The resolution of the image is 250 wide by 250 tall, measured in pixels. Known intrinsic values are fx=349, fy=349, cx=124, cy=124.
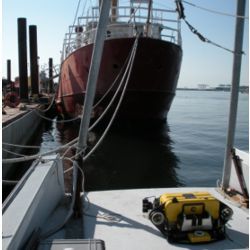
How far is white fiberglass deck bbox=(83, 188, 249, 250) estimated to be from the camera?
277 cm

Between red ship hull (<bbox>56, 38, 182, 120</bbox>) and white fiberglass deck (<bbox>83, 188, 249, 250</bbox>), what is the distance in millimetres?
9348

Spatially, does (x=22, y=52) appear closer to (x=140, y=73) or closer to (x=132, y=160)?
(x=140, y=73)

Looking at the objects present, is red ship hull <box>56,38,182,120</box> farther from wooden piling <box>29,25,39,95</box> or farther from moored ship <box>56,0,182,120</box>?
wooden piling <box>29,25,39,95</box>

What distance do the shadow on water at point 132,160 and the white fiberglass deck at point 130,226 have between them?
11.4 feet

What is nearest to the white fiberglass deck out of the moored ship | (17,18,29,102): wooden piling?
the moored ship

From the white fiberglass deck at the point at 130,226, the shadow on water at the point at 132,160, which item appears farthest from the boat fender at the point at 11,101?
the white fiberglass deck at the point at 130,226

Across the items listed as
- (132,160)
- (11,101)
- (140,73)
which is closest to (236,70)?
(132,160)

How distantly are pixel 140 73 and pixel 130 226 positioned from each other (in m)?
10.2

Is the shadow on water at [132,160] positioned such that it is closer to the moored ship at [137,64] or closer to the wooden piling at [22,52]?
the moored ship at [137,64]

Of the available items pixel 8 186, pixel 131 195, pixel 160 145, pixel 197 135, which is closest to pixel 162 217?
pixel 131 195

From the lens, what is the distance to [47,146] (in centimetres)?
1326

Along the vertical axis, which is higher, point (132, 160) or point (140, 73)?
point (140, 73)

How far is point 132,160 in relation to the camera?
33.6 feet

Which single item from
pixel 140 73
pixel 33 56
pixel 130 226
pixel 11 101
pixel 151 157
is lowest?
pixel 151 157
